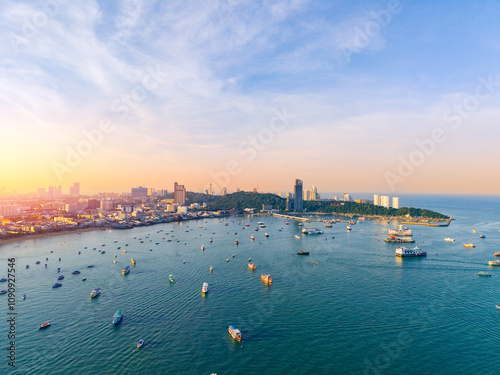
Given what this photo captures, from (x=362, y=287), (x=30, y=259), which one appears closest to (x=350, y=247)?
(x=362, y=287)

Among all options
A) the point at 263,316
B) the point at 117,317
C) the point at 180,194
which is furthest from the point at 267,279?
the point at 180,194

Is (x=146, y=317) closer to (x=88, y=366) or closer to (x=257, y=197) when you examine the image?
(x=88, y=366)

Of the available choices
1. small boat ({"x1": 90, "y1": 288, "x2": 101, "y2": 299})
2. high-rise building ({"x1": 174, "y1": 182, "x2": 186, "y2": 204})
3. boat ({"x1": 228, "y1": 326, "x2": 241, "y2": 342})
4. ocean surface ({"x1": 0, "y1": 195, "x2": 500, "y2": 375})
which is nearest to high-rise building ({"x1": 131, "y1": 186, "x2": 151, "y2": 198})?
high-rise building ({"x1": 174, "y1": 182, "x2": 186, "y2": 204})

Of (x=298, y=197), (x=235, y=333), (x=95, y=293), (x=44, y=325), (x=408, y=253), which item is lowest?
(x=44, y=325)

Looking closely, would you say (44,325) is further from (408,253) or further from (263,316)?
(408,253)

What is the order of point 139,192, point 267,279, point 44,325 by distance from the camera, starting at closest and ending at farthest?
1. point 44,325
2. point 267,279
3. point 139,192

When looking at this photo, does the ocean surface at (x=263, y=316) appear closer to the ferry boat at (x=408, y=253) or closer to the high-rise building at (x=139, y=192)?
the ferry boat at (x=408, y=253)
